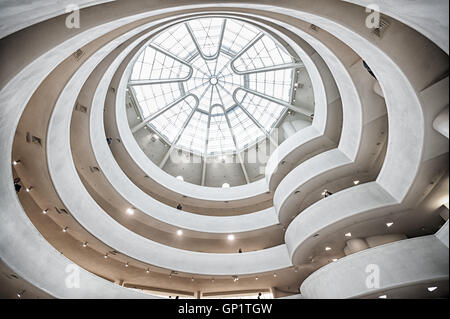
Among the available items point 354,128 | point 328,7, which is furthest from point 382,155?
point 328,7

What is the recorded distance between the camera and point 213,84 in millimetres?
30328

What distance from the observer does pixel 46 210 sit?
15750 millimetres

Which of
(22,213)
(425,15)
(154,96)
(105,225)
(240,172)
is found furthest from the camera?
(240,172)

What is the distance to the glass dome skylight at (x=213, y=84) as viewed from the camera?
25234mm

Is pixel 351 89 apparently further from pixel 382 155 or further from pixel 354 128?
pixel 382 155

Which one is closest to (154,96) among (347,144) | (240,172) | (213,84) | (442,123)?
(213,84)

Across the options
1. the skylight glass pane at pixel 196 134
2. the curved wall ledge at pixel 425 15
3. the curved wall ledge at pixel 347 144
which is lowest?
the curved wall ledge at pixel 425 15

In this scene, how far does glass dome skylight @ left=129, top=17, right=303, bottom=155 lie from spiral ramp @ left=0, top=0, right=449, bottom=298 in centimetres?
179

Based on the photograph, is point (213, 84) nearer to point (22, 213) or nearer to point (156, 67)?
point (156, 67)

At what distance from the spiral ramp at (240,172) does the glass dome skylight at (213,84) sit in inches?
70.6

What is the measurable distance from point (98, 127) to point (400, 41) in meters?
18.2

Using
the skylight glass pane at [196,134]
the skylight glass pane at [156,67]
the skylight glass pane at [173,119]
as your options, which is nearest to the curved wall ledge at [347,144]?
the skylight glass pane at [196,134]

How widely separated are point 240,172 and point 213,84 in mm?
11770

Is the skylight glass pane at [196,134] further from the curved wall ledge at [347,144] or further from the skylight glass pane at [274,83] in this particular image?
the curved wall ledge at [347,144]
